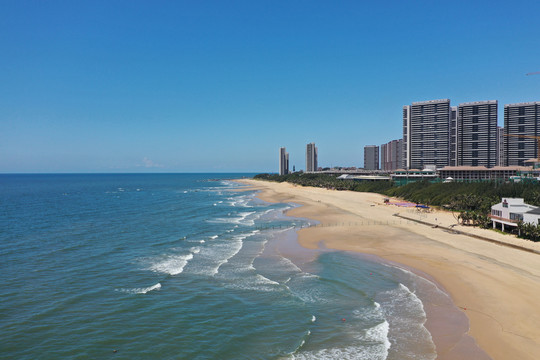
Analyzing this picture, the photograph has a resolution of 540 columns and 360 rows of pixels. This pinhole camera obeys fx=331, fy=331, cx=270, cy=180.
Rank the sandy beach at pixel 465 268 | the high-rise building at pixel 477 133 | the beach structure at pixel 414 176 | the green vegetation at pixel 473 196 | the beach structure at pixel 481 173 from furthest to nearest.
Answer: the high-rise building at pixel 477 133, the beach structure at pixel 414 176, the beach structure at pixel 481 173, the green vegetation at pixel 473 196, the sandy beach at pixel 465 268

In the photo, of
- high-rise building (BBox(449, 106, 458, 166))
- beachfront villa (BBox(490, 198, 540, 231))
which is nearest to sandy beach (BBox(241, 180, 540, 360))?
beachfront villa (BBox(490, 198, 540, 231))

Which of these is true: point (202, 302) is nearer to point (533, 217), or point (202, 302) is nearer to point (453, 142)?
point (533, 217)

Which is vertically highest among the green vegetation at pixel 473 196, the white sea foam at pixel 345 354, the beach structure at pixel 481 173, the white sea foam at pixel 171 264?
the beach structure at pixel 481 173

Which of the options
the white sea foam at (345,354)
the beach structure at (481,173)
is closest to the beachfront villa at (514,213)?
the white sea foam at (345,354)

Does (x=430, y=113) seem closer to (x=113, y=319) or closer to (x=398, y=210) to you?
(x=398, y=210)

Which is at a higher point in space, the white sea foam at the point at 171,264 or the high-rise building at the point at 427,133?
the high-rise building at the point at 427,133

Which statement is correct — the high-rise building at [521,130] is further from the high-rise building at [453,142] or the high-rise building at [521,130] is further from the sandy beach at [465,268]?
the sandy beach at [465,268]
